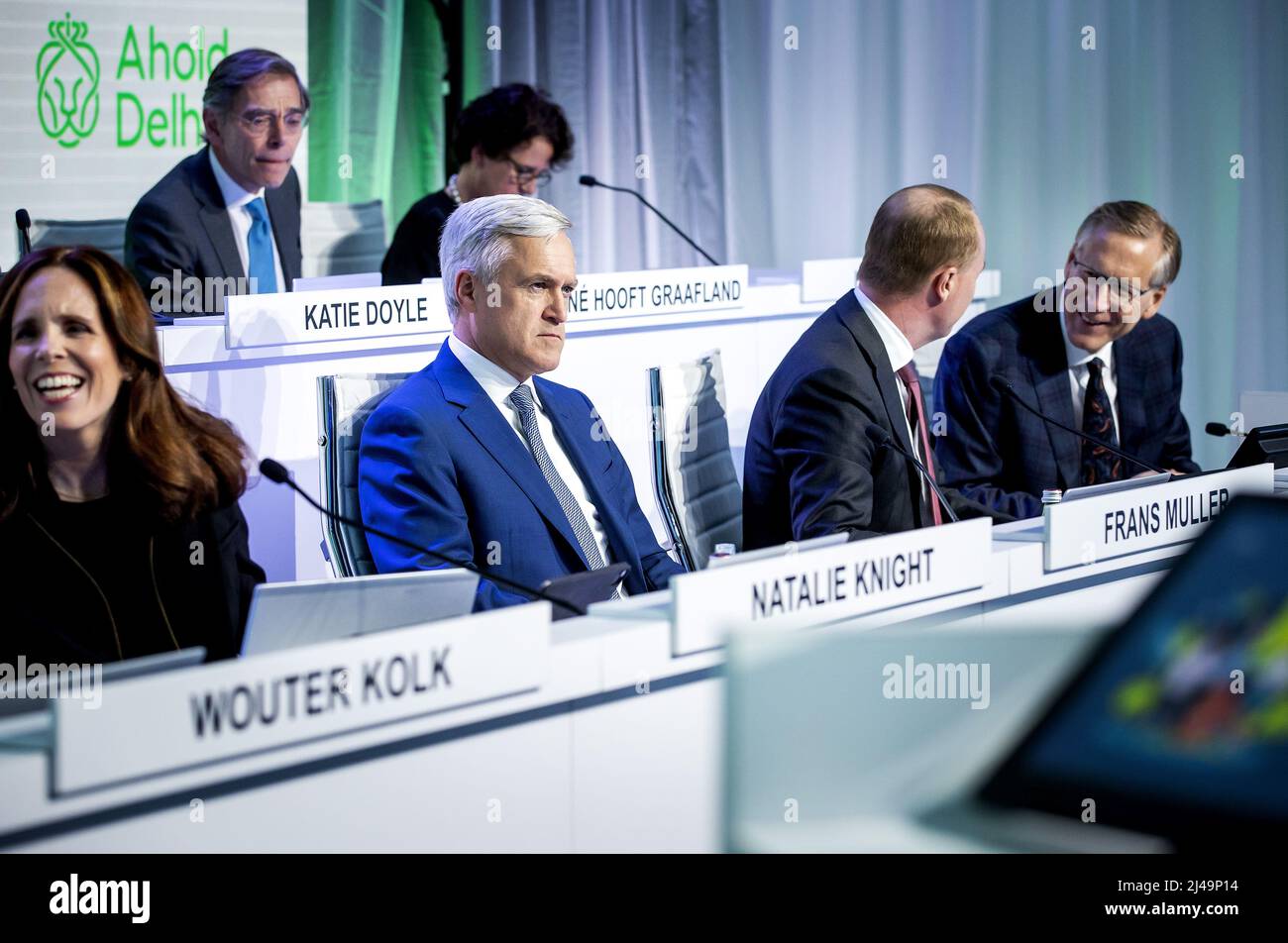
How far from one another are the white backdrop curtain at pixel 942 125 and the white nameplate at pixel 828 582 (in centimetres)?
381

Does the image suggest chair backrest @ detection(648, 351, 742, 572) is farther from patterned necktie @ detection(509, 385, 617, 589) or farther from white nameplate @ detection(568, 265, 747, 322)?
white nameplate @ detection(568, 265, 747, 322)

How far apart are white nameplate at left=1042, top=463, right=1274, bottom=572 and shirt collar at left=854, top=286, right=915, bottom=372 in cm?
61

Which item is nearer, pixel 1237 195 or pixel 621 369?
pixel 621 369

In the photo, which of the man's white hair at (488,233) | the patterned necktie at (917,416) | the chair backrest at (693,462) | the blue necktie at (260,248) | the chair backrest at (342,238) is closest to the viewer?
the man's white hair at (488,233)

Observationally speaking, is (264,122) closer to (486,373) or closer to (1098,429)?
(486,373)

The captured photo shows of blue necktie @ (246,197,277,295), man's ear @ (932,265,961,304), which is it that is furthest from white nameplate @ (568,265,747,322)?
man's ear @ (932,265,961,304)

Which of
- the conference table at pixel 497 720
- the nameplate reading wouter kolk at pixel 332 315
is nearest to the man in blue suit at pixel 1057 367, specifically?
the conference table at pixel 497 720

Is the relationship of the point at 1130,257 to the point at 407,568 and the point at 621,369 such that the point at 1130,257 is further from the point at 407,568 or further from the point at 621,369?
the point at 407,568

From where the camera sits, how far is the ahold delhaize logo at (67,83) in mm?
5344

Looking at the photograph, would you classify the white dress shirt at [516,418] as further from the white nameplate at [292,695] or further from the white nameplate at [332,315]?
the white nameplate at [292,695]

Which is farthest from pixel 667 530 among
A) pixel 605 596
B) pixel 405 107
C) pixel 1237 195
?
pixel 405 107

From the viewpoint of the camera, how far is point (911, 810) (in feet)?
2.73

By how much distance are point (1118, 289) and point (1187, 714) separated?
2558 mm
